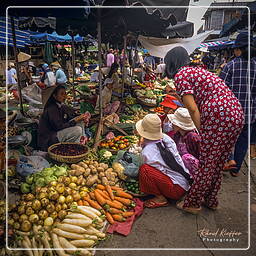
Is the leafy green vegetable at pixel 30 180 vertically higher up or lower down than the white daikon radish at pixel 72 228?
higher up

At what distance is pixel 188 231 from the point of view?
2.54 meters

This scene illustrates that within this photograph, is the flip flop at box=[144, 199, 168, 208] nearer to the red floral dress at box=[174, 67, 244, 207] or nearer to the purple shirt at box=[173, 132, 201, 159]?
the red floral dress at box=[174, 67, 244, 207]

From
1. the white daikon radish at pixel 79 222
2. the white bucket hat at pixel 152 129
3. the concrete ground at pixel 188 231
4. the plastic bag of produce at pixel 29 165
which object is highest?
the white bucket hat at pixel 152 129

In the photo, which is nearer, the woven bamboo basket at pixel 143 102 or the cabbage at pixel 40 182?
the cabbage at pixel 40 182

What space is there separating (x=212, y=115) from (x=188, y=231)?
135cm

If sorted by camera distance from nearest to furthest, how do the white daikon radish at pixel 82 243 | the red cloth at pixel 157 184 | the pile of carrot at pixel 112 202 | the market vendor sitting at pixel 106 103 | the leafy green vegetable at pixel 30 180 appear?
the white daikon radish at pixel 82 243
the pile of carrot at pixel 112 202
the red cloth at pixel 157 184
the leafy green vegetable at pixel 30 180
the market vendor sitting at pixel 106 103

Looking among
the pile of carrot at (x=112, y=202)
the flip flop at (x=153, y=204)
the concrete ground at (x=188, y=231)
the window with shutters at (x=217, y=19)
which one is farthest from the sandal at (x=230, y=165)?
the window with shutters at (x=217, y=19)

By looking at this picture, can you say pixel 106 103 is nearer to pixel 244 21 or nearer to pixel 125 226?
pixel 125 226

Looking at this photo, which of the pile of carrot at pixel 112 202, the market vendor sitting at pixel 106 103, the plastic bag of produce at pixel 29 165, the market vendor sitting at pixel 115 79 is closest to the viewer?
the pile of carrot at pixel 112 202

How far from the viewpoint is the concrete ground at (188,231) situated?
2.28m

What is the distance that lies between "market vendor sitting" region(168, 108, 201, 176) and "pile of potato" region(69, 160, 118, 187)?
42.2 inches

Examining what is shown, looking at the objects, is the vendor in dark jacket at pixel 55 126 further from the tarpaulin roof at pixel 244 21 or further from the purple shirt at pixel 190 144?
the tarpaulin roof at pixel 244 21

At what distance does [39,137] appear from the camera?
3.96m

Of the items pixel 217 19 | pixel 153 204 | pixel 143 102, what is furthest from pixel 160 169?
pixel 217 19
